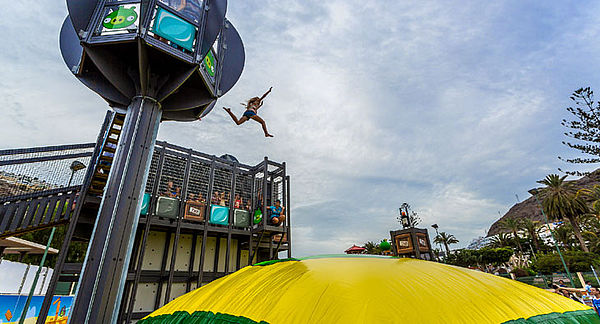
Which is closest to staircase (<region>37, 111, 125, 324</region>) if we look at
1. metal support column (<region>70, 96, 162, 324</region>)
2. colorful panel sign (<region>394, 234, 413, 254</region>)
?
metal support column (<region>70, 96, 162, 324</region>)

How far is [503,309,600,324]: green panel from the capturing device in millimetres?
1821

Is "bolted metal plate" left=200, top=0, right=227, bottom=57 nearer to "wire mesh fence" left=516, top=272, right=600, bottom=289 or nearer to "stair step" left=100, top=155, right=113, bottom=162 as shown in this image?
"stair step" left=100, top=155, right=113, bottom=162

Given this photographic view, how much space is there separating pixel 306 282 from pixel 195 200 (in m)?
9.91

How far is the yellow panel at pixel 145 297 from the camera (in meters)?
9.20

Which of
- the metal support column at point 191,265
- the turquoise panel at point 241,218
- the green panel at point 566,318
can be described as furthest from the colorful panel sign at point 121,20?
the green panel at point 566,318

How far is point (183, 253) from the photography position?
1076 cm

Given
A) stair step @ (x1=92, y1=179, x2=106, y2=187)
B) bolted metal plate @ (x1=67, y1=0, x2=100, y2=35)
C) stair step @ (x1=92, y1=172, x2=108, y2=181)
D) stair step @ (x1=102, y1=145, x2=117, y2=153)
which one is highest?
bolted metal plate @ (x1=67, y1=0, x2=100, y2=35)

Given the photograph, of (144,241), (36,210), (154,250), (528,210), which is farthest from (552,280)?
(528,210)

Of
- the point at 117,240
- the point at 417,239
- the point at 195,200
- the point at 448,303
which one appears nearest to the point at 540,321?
the point at 448,303

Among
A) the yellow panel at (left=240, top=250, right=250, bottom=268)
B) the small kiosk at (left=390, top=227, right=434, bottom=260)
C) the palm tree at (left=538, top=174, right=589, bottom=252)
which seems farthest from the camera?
the palm tree at (left=538, top=174, right=589, bottom=252)

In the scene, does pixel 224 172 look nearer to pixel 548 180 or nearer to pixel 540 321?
pixel 540 321

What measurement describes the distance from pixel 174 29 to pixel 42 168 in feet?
16.5

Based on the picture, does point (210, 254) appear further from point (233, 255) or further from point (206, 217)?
point (206, 217)

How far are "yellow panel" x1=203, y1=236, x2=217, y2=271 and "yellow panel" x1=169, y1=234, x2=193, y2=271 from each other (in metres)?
0.76
